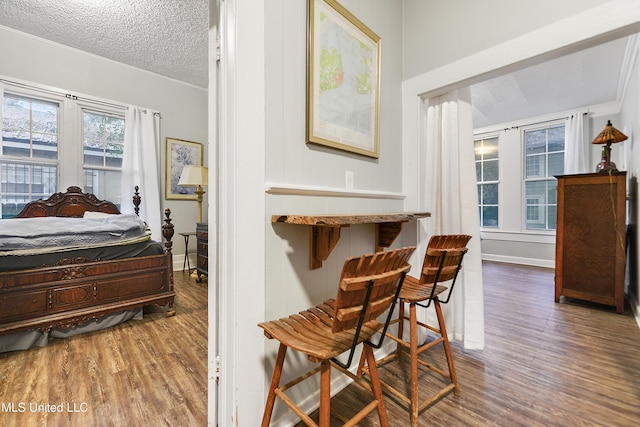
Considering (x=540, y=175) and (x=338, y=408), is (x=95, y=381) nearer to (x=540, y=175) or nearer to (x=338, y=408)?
(x=338, y=408)

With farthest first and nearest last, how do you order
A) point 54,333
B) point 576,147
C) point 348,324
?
point 576,147
point 54,333
point 348,324

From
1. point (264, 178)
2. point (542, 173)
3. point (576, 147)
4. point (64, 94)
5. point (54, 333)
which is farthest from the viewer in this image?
point (542, 173)

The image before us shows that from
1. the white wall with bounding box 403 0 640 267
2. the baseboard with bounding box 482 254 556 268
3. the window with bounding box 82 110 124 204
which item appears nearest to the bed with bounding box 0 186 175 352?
the window with bounding box 82 110 124 204

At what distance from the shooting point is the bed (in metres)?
1.94

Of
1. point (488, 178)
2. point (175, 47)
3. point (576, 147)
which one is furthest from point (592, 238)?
point (175, 47)

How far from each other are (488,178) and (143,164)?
237 inches

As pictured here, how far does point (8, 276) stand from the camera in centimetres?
192

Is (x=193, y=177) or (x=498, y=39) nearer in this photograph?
(x=498, y=39)

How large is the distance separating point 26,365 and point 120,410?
950 mm

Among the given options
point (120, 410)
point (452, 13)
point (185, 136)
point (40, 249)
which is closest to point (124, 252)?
point (40, 249)

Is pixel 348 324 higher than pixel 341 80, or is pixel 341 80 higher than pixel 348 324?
pixel 341 80

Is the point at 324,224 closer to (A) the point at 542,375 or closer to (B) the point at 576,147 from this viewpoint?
(A) the point at 542,375

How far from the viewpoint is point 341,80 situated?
156 cm

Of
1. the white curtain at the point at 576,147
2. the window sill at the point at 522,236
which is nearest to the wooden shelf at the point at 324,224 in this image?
the white curtain at the point at 576,147
